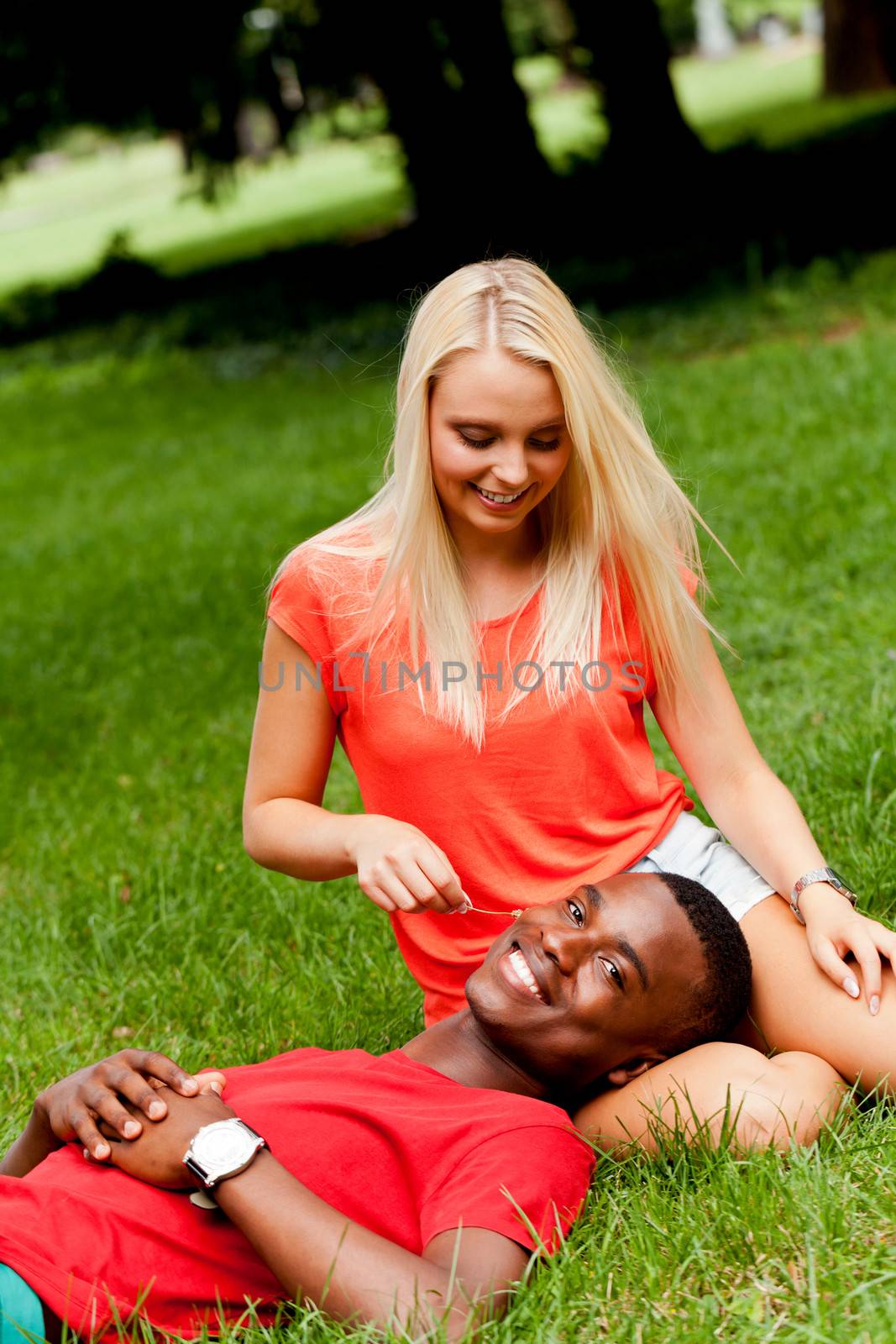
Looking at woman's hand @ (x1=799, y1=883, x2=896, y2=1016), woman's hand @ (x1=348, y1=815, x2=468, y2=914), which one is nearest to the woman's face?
woman's hand @ (x1=348, y1=815, x2=468, y2=914)

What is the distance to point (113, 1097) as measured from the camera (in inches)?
98.4

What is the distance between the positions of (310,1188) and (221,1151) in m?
0.18

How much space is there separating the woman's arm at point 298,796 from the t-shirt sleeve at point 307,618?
0.06 ft

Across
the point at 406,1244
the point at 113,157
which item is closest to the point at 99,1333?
the point at 406,1244

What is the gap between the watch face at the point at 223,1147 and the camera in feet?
7.64

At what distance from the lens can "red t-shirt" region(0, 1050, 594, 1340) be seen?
2.34 meters

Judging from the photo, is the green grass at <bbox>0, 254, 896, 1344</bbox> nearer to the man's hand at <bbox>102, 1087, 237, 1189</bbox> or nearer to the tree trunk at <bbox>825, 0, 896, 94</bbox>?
the man's hand at <bbox>102, 1087, 237, 1189</bbox>

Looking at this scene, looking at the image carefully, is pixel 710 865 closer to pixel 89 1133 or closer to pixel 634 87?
pixel 89 1133

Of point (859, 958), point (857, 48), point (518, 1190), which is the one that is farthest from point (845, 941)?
point (857, 48)

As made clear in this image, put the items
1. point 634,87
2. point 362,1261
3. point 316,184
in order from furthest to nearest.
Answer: point 316,184
point 634,87
point 362,1261

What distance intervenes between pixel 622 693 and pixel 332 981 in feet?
3.61

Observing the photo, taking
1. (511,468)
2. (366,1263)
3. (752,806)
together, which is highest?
(511,468)

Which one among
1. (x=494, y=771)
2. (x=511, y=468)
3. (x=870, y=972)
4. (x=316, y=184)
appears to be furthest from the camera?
(x=316, y=184)

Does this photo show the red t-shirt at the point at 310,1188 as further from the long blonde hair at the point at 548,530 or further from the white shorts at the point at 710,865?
the long blonde hair at the point at 548,530
